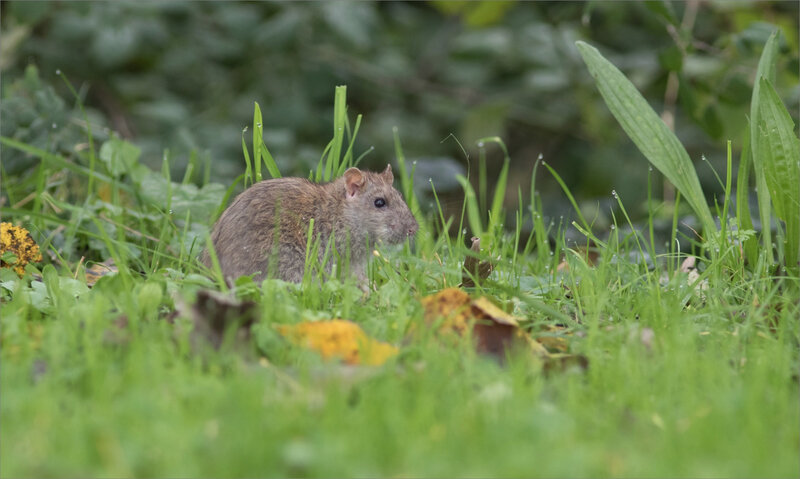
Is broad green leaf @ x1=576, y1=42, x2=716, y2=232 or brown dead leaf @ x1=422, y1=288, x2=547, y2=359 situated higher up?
broad green leaf @ x1=576, y1=42, x2=716, y2=232

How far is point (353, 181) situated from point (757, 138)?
1.66 meters

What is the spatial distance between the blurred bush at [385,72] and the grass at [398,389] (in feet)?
7.82

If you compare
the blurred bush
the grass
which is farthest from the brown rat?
the blurred bush

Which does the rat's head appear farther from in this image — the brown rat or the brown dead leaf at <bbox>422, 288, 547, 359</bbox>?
the brown dead leaf at <bbox>422, 288, 547, 359</bbox>

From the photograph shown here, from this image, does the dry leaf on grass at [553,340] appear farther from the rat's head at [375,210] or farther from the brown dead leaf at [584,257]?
the rat's head at [375,210]

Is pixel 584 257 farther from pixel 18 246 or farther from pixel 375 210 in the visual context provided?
pixel 18 246

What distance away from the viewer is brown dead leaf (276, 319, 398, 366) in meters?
2.40

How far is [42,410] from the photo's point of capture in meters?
1.95

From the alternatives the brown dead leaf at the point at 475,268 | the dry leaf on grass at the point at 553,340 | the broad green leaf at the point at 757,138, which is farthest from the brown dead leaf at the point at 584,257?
the dry leaf on grass at the point at 553,340

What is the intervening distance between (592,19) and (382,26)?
63.7 inches

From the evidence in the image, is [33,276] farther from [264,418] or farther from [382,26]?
[382,26]

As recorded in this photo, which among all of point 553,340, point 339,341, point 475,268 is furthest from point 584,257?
point 339,341

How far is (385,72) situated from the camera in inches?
278

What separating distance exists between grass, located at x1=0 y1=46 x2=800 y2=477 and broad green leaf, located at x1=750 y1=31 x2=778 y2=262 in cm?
35
